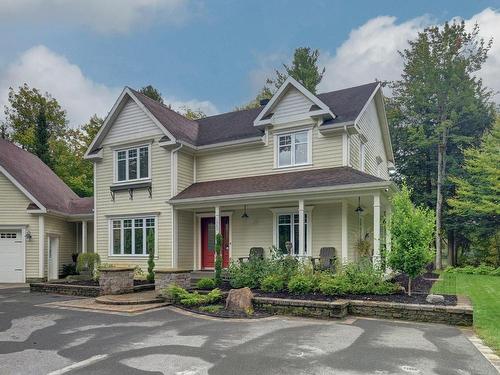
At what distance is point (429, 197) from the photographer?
2934cm

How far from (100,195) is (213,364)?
1430 centimetres

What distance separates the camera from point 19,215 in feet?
61.1

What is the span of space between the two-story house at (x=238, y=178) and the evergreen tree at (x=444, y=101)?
36.9 ft

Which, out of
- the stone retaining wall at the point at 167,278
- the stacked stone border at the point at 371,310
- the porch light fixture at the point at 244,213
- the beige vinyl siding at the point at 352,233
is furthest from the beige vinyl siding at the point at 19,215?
the beige vinyl siding at the point at 352,233

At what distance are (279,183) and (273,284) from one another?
13.7 ft

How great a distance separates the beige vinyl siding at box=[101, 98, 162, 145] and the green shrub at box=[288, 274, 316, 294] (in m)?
9.17

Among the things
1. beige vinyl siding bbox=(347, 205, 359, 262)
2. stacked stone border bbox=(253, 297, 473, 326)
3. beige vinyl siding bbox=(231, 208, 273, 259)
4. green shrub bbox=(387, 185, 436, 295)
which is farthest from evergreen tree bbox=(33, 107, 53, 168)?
green shrub bbox=(387, 185, 436, 295)

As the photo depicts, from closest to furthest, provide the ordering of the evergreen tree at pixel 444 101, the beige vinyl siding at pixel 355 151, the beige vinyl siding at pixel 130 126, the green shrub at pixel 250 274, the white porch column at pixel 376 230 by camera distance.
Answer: the white porch column at pixel 376 230, the green shrub at pixel 250 274, the beige vinyl siding at pixel 355 151, the beige vinyl siding at pixel 130 126, the evergreen tree at pixel 444 101

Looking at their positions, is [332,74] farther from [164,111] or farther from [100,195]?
[100,195]

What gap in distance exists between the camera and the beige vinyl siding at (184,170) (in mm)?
16891

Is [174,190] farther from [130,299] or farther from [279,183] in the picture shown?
[130,299]

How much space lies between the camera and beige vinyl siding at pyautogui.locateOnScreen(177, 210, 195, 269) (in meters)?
16.7

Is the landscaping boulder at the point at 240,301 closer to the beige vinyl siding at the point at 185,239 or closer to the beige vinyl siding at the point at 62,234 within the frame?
the beige vinyl siding at the point at 185,239

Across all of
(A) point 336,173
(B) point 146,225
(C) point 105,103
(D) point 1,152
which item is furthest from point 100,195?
(C) point 105,103
